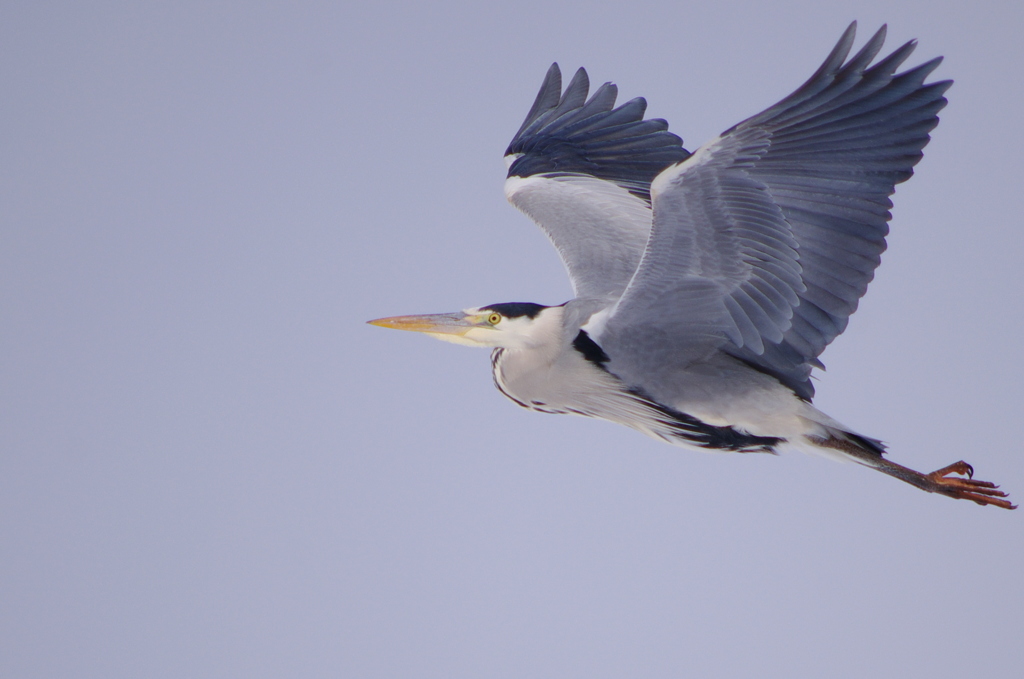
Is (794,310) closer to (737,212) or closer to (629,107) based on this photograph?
(737,212)

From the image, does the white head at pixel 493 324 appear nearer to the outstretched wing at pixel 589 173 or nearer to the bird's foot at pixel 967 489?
the outstretched wing at pixel 589 173

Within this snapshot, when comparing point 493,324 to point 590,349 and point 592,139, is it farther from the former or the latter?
point 592,139

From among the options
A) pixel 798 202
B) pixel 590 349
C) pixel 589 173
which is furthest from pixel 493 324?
pixel 589 173

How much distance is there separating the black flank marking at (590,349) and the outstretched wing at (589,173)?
297 mm

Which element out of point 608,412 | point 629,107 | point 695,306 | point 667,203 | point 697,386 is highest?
point 629,107

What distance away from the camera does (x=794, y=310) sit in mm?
1784

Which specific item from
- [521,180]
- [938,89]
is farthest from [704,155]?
[521,180]

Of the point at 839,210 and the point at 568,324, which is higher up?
the point at 839,210

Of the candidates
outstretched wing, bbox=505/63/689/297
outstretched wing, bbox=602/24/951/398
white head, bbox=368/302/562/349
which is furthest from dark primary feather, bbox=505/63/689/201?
outstretched wing, bbox=602/24/951/398

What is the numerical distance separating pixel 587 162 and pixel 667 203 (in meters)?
1.12

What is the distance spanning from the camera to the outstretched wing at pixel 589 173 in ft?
7.84

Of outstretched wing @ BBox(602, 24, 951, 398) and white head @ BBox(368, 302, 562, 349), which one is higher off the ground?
outstretched wing @ BBox(602, 24, 951, 398)

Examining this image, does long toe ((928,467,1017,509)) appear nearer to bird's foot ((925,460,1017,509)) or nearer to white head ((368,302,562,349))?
bird's foot ((925,460,1017,509))

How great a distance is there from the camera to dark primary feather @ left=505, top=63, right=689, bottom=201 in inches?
106
